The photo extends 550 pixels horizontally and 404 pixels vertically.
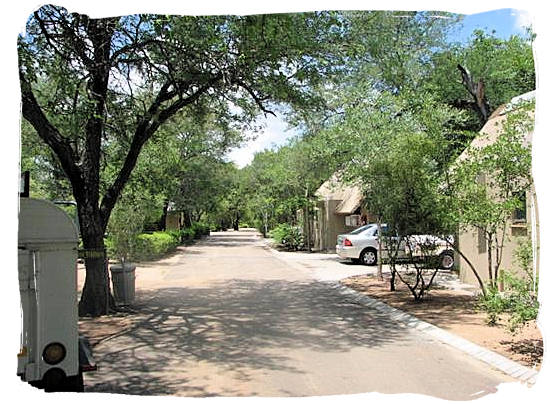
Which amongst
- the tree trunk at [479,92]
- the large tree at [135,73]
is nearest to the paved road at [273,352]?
the large tree at [135,73]

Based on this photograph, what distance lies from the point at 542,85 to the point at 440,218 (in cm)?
424

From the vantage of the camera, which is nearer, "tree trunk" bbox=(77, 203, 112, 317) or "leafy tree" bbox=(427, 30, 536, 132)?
"leafy tree" bbox=(427, 30, 536, 132)

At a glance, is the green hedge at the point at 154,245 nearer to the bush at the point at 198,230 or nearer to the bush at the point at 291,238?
the bush at the point at 291,238

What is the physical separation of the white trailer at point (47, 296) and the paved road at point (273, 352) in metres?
0.76

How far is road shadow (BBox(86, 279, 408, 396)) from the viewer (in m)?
3.73

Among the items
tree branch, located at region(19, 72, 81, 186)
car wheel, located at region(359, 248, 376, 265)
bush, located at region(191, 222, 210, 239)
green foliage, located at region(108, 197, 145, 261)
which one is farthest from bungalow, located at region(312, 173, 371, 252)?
tree branch, located at region(19, 72, 81, 186)

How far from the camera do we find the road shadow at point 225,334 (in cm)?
373

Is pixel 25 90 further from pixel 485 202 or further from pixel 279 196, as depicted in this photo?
pixel 279 196

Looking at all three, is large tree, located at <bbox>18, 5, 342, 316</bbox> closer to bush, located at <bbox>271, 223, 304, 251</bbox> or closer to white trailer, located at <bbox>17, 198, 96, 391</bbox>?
white trailer, located at <bbox>17, 198, 96, 391</bbox>

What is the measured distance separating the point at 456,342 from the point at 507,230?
1387 millimetres

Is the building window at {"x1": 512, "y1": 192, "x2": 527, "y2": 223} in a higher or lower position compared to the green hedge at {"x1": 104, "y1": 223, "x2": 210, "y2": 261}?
higher

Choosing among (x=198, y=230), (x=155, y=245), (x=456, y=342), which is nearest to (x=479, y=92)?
(x=456, y=342)

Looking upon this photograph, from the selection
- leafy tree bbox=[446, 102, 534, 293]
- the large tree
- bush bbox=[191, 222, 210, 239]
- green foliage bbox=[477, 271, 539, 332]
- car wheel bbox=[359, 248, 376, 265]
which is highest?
the large tree

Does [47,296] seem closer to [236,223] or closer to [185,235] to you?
[185,235]
